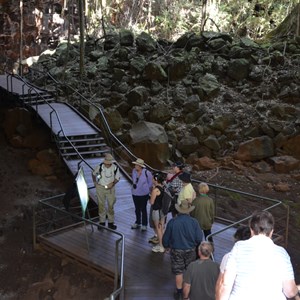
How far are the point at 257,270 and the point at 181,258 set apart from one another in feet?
8.99

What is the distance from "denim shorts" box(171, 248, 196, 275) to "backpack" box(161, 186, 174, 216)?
1314 mm

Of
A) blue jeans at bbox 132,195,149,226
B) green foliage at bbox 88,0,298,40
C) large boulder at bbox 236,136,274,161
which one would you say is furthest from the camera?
green foliage at bbox 88,0,298,40

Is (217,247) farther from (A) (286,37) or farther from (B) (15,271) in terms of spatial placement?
(A) (286,37)

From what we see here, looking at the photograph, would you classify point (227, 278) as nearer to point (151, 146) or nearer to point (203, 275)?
point (203, 275)

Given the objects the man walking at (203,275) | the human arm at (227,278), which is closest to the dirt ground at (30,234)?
the man walking at (203,275)

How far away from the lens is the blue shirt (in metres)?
6.05

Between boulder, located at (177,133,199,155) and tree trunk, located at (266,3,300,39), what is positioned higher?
tree trunk, located at (266,3,300,39)

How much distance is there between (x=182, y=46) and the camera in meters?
22.6

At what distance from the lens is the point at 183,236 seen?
6062 millimetres

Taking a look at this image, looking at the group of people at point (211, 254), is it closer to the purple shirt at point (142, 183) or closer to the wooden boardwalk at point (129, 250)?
the purple shirt at point (142, 183)

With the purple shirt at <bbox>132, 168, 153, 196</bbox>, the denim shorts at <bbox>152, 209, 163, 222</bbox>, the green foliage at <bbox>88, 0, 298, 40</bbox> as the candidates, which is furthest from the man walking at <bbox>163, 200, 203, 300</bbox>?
the green foliage at <bbox>88, 0, 298, 40</bbox>

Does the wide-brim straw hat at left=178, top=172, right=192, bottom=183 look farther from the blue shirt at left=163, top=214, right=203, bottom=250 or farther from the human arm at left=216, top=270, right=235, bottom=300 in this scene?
the human arm at left=216, top=270, right=235, bottom=300

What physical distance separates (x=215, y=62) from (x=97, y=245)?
14.2 metres

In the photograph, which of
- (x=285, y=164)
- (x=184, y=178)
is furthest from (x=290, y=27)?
(x=184, y=178)
